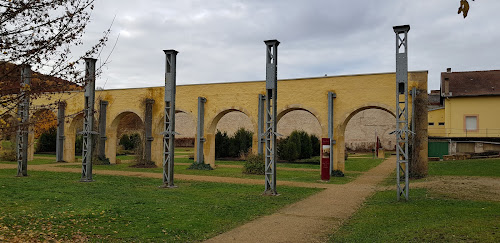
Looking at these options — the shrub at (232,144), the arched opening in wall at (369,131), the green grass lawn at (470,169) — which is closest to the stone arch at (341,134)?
the green grass lawn at (470,169)

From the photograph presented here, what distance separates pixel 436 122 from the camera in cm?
3844

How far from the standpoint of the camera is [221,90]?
25.2 metres

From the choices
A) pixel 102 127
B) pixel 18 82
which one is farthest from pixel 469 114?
pixel 18 82

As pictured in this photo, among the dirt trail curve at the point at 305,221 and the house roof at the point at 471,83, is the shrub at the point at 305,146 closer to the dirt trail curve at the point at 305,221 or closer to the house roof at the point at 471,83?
the house roof at the point at 471,83

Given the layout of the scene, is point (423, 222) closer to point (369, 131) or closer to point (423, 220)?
point (423, 220)

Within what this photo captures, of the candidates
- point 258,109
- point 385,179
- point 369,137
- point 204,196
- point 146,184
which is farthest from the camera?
point 369,137

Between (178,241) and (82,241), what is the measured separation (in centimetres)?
159

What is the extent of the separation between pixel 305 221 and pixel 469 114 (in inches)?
1200

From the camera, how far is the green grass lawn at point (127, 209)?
8.03 metres

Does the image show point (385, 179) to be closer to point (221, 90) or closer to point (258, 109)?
point (258, 109)

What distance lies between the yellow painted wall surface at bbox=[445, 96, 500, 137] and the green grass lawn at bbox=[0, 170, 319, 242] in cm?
2477

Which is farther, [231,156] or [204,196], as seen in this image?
[231,156]

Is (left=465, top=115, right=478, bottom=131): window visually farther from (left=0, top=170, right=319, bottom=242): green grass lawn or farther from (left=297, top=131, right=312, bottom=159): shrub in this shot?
(left=0, top=170, right=319, bottom=242): green grass lawn

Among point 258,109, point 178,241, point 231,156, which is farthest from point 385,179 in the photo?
point 231,156
